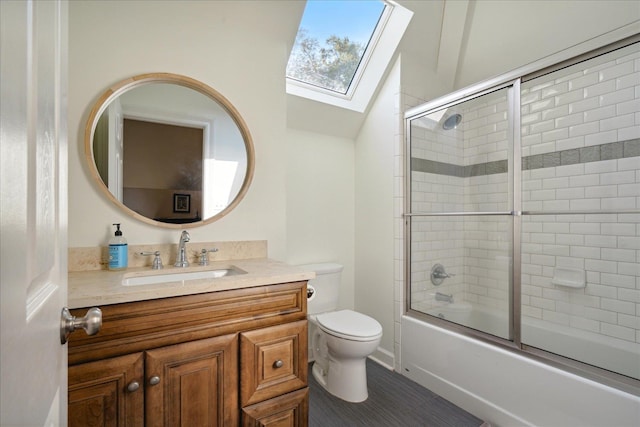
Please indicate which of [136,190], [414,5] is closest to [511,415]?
[136,190]

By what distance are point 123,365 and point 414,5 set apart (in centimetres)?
262

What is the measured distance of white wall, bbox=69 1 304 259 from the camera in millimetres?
1472

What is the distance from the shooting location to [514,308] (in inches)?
70.3

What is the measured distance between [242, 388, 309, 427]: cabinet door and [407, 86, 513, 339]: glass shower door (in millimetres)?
1198

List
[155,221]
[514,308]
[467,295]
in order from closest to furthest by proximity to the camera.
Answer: [155,221]
[514,308]
[467,295]

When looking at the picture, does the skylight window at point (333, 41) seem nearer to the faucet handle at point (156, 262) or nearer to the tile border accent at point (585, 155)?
the tile border accent at point (585, 155)

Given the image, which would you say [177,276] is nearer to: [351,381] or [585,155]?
[351,381]

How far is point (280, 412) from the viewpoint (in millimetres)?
1359

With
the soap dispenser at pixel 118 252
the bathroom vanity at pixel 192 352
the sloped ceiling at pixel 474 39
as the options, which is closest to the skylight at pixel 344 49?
the sloped ceiling at pixel 474 39

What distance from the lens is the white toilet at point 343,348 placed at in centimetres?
186

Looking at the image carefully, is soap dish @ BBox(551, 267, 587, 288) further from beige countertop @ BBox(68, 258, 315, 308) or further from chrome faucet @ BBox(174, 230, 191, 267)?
chrome faucet @ BBox(174, 230, 191, 267)

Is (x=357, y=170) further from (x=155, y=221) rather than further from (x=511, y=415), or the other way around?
(x=511, y=415)

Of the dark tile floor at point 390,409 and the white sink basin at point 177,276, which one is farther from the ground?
the white sink basin at point 177,276

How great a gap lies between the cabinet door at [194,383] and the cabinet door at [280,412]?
6cm
